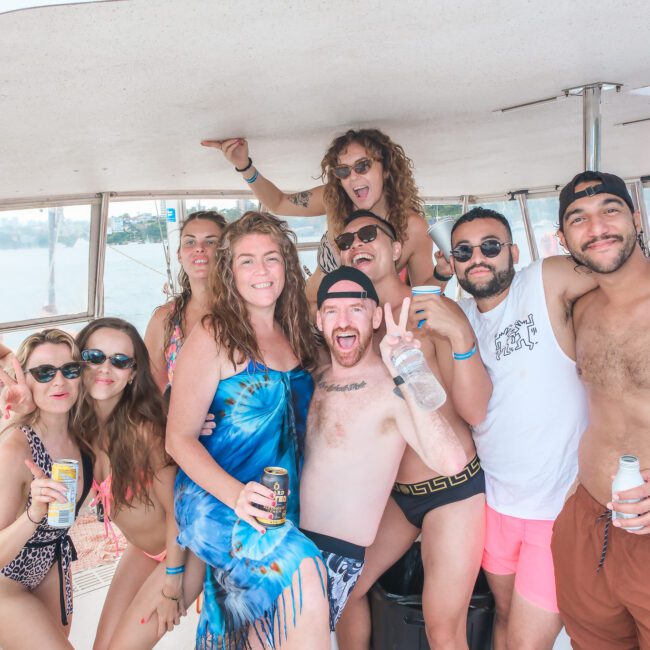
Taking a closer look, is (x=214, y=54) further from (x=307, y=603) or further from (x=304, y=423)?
(x=307, y=603)

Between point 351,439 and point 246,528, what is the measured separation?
0.48 m

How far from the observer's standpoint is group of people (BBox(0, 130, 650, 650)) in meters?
2.02

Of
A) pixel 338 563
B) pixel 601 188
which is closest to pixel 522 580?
pixel 338 563

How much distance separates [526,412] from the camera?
2301mm

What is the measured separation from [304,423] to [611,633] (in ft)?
4.18

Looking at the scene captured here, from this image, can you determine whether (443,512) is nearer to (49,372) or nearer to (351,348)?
(351,348)

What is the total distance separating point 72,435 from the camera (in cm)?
256

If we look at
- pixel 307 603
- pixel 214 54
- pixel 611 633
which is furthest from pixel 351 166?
pixel 611 633

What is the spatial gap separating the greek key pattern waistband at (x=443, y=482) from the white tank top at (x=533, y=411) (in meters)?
0.12

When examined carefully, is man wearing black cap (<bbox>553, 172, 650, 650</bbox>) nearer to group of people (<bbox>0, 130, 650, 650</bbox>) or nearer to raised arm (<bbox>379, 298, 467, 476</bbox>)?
group of people (<bbox>0, 130, 650, 650</bbox>)

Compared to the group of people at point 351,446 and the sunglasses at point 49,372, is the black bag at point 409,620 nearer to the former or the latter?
the group of people at point 351,446

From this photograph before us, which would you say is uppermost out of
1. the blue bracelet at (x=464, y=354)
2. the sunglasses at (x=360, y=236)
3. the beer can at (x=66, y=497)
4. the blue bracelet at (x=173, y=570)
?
the sunglasses at (x=360, y=236)

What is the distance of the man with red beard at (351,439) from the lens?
2.18 m

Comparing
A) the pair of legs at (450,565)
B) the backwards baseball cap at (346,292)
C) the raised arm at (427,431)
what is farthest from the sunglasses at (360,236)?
the pair of legs at (450,565)
